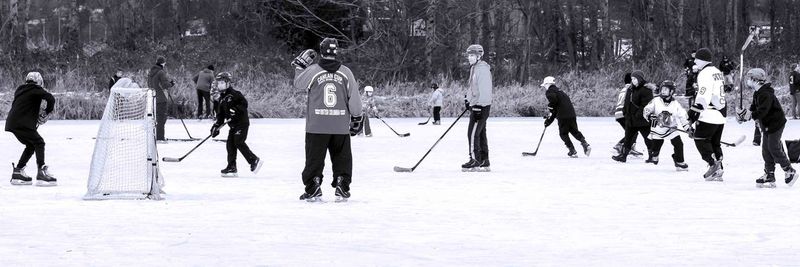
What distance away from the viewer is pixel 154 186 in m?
12.1

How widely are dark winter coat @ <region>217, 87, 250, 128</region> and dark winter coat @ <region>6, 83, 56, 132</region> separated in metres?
1.96

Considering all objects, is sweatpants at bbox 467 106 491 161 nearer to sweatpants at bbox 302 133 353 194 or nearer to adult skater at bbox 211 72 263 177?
adult skater at bbox 211 72 263 177

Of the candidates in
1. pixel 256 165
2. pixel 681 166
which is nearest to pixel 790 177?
pixel 681 166

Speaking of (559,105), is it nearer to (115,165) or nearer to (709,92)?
(709,92)

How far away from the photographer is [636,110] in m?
17.5

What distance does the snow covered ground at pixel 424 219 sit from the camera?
8359 mm

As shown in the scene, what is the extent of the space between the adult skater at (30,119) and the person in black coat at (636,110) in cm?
731

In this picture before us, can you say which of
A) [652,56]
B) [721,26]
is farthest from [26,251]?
[721,26]

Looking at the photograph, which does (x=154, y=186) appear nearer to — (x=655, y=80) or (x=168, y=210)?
(x=168, y=210)

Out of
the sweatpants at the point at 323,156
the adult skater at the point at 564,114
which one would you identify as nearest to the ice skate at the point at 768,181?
the sweatpants at the point at 323,156

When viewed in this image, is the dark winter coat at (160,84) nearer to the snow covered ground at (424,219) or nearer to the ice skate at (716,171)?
the snow covered ground at (424,219)

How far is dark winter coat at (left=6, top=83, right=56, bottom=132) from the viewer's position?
13.4m

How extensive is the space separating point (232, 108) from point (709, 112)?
490cm

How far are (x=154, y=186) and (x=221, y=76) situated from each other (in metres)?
2.93
